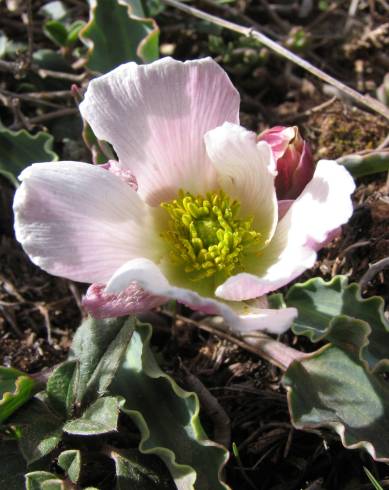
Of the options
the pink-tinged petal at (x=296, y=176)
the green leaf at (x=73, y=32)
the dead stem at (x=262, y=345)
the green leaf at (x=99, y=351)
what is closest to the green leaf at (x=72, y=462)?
the green leaf at (x=99, y=351)

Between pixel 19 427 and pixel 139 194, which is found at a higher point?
pixel 139 194

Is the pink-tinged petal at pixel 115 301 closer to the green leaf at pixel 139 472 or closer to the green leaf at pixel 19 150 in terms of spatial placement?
the green leaf at pixel 139 472

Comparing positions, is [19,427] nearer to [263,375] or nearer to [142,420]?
[142,420]

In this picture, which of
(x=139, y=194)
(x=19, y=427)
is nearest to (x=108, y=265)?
(x=139, y=194)

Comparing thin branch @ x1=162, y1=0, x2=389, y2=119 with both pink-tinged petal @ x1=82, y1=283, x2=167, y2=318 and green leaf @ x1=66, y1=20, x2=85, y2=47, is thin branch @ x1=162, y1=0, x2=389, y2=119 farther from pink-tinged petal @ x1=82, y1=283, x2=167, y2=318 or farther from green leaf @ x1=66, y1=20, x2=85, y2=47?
pink-tinged petal @ x1=82, y1=283, x2=167, y2=318

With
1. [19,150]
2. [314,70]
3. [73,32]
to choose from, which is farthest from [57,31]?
[314,70]

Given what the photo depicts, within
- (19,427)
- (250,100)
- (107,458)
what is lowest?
(107,458)

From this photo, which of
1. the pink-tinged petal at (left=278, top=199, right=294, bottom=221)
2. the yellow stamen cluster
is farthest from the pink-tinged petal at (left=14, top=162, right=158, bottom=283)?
the pink-tinged petal at (left=278, top=199, right=294, bottom=221)

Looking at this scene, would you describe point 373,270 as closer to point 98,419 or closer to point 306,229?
point 306,229
